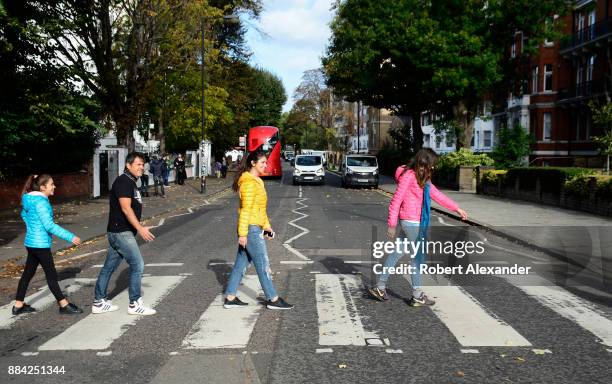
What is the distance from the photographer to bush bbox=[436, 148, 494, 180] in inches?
1183

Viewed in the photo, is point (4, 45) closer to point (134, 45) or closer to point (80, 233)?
point (80, 233)

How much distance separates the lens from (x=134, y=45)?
983 inches

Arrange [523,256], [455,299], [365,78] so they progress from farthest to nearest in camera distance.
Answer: [365,78] < [523,256] < [455,299]

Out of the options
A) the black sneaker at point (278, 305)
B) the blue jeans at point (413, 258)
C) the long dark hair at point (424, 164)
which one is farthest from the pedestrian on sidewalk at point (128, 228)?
the long dark hair at point (424, 164)

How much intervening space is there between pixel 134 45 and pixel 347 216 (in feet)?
42.7

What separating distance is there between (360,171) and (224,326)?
2828 centimetres

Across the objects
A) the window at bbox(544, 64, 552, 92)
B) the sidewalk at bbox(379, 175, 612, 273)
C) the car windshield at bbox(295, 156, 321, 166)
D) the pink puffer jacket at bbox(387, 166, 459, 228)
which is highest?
the window at bbox(544, 64, 552, 92)

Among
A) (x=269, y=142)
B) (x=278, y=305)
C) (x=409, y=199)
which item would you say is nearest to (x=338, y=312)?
(x=278, y=305)

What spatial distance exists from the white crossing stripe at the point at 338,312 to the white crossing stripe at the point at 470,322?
35.4 inches

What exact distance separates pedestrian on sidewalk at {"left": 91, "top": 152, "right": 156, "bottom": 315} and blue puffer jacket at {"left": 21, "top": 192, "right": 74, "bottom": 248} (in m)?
0.50

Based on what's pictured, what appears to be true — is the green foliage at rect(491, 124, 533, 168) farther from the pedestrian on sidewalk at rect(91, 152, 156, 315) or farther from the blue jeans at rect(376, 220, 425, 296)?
the pedestrian on sidewalk at rect(91, 152, 156, 315)

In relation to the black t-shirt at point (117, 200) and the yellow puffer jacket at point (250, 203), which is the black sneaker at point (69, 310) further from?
the yellow puffer jacket at point (250, 203)

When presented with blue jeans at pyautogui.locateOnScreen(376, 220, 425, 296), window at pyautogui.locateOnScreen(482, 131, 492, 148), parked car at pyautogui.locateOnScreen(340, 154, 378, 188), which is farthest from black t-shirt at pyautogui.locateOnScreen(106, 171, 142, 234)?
window at pyautogui.locateOnScreen(482, 131, 492, 148)

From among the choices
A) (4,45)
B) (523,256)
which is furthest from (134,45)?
(523,256)
